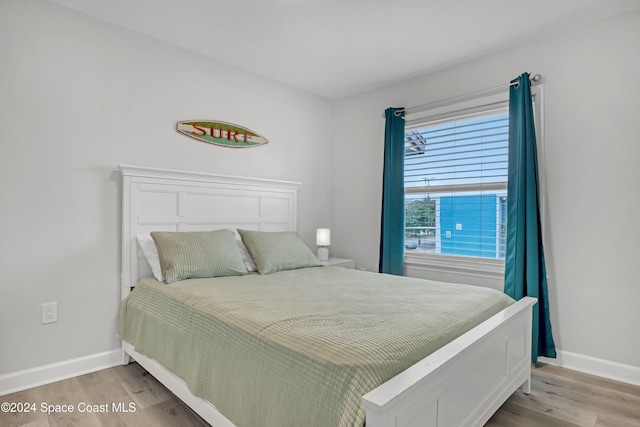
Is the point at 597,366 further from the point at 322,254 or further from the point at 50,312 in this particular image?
the point at 50,312

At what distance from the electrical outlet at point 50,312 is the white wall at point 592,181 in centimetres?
326

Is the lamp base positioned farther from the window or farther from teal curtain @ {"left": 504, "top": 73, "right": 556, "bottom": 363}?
teal curtain @ {"left": 504, "top": 73, "right": 556, "bottom": 363}

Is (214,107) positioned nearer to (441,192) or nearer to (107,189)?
(107,189)

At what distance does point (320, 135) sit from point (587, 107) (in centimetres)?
246

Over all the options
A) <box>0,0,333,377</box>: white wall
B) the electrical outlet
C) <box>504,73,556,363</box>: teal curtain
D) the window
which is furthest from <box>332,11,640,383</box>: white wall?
the electrical outlet

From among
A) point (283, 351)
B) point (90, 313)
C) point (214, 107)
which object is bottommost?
point (90, 313)

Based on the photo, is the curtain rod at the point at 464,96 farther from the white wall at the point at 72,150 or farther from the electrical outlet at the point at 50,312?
the electrical outlet at the point at 50,312

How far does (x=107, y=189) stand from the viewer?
2.55 m

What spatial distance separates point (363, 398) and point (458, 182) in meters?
2.59

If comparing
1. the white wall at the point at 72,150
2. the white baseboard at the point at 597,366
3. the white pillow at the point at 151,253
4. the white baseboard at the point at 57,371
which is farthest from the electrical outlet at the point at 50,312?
the white baseboard at the point at 597,366

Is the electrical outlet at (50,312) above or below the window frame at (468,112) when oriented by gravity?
below

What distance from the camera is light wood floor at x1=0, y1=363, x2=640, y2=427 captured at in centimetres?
185

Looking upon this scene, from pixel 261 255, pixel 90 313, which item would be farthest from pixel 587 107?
pixel 90 313

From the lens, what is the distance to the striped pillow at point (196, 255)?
2387 millimetres
